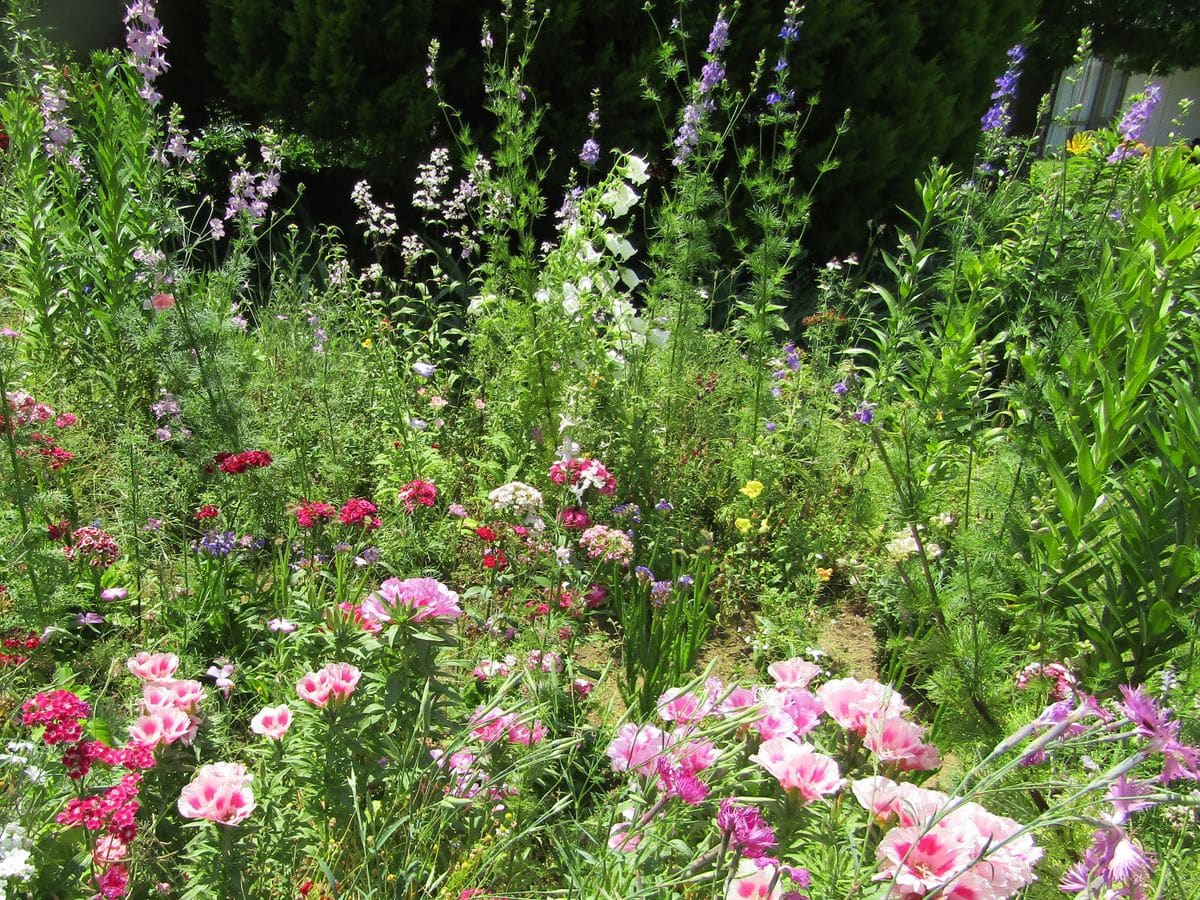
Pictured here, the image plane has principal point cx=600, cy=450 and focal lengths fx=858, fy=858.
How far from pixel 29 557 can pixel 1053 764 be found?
7.76 feet

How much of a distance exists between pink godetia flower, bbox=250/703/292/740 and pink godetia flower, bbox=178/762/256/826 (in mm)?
86

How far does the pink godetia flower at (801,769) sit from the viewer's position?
1184 millimetres

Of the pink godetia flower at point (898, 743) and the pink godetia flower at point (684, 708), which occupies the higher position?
the pink godetia flower at point (898, 743)

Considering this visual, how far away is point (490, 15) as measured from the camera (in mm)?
4922

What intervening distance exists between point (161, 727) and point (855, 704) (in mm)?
1125

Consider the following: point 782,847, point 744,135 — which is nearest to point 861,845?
point 782,847

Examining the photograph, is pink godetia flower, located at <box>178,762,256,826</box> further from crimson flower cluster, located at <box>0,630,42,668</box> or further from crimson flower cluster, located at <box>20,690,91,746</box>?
crimson flower cluster, located at <box>0,630,42,668</box>

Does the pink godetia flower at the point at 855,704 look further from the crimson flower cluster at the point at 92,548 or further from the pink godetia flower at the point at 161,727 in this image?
the crimson flower cluster at the point at 92,548

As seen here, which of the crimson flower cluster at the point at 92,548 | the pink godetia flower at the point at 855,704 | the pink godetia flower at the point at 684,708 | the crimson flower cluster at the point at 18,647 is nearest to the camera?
the pink godetia flower at the point at 855,704

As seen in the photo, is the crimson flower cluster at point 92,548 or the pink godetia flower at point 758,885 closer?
the pink godetia flower at point 758,885

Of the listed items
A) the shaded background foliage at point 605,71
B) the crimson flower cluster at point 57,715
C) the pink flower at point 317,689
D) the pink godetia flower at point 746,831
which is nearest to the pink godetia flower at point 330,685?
the pink flower at point 317,689

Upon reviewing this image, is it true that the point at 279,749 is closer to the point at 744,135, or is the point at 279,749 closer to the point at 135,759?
the point at 135,759

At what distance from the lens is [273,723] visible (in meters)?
1.53

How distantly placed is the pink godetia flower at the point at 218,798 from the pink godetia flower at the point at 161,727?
8 cm
